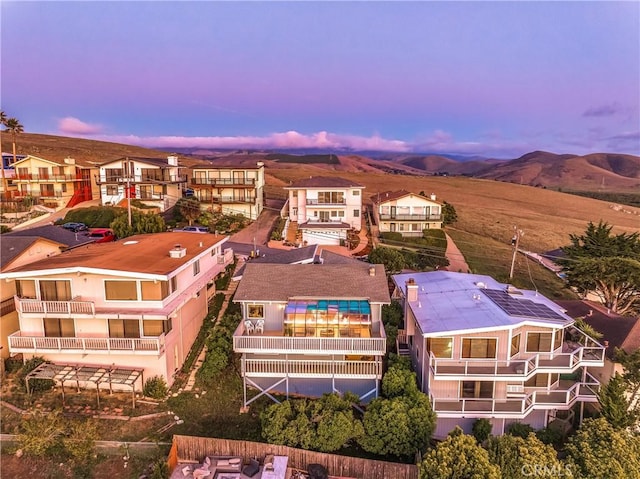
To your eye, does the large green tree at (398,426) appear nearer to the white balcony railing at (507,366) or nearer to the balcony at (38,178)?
the white balcony railing at (507,366)

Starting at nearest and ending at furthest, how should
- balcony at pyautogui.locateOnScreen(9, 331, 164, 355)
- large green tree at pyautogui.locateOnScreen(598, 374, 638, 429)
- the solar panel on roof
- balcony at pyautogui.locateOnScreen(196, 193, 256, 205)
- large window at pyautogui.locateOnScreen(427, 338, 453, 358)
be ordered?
large green tree at pyautogui.locateOnScreen(598, 374, 638, 429) < large window at pyautogui.locateOnScreen(427, 338, 453, 358) < the solar panel on roof < balcony at pyautogui.locateOnScreen(9, 331, 164, 355) < balcony at pyautogui.locateOnScreen(196, 193, 256, 205)

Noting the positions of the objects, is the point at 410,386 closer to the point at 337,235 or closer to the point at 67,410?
the point at 67,410

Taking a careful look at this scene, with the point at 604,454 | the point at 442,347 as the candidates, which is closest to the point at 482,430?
the point at 442,347

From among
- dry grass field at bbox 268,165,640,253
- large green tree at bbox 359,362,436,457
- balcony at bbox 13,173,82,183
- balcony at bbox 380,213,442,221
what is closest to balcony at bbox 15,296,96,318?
large green tree at bbox 359,362,436,457

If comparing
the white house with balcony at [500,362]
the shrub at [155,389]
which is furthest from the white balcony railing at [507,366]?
the shrub at [155,389]

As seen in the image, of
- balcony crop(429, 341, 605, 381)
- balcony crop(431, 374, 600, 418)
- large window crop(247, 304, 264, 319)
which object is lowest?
balcony crop(431, 374, 600, 418)

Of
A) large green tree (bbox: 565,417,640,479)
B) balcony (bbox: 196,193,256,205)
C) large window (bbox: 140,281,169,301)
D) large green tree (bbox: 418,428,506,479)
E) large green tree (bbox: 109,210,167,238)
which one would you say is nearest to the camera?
large green tree (bbox: 418,428,506,479)

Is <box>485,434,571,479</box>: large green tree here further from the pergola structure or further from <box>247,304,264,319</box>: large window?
the pergola structure
